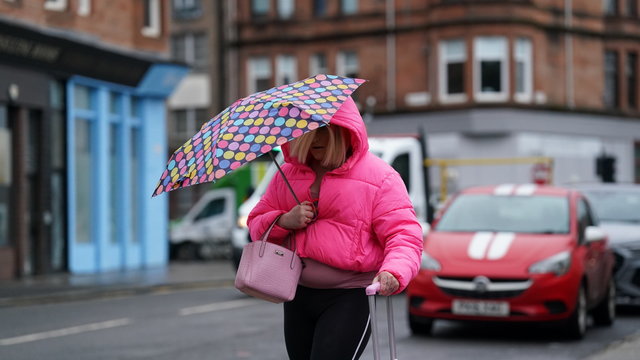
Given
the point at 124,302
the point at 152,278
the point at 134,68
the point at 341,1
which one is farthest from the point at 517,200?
the point at 341,1

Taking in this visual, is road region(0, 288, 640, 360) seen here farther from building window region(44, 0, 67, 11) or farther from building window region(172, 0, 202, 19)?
building window region(172, 0, 202, 19)

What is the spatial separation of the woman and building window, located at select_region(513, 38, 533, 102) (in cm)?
3834

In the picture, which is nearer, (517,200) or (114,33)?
(517,200)

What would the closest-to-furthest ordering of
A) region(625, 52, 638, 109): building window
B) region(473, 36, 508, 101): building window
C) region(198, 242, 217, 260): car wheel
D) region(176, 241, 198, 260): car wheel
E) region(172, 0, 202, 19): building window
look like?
1. region(198, 242, 217, 260): car wheel
2. region(176, 241, 198, 260): car wheel
3. region(473, 36, 508, 101): building window
4. region(625, 52, 638, 109): building window
5. region(172, 0, 202, 19): building window

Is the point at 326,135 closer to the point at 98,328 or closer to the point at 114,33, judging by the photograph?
the point at 98,328

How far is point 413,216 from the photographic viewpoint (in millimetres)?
5133

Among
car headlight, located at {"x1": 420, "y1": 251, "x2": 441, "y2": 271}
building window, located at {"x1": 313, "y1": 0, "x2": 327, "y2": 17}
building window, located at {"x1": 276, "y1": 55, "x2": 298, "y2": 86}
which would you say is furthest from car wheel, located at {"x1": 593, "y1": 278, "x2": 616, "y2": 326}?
building window, located at {"x1": 276, "y1": 55, "x2": 298, "y2": 86}

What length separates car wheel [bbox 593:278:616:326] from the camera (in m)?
13.2

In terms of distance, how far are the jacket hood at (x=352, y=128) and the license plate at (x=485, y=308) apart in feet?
21.2

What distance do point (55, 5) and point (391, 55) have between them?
22.2 m

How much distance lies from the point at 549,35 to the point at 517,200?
32449 millimetres

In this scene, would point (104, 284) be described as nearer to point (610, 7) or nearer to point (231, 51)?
point (231, 51)

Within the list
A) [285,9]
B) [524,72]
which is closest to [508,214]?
[524,72]

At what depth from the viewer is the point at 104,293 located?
19109 millimetres
